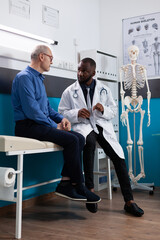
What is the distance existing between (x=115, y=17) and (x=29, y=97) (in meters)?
2.18

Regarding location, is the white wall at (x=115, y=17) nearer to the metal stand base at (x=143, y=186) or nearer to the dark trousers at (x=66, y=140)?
the metal stand base at (x=143, y=186)

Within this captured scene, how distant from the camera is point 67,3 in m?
3.61

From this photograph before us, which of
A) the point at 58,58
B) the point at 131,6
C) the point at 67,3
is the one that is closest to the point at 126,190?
the point at 58,58

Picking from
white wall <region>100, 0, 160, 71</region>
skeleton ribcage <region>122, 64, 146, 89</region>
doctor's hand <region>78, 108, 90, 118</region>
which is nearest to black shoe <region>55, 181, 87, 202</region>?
doctor's hand <region>78, 108, 90, 118</region>

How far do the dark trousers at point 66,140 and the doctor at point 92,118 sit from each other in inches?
14.2

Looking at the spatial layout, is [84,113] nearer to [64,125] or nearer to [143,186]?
[64,125]

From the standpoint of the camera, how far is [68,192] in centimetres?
237

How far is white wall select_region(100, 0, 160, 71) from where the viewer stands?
3.96 metres

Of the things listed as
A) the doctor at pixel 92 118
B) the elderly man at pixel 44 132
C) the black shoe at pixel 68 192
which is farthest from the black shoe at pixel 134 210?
the black shoe at pixel 68 192

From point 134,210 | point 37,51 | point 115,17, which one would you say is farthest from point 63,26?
point 134,210

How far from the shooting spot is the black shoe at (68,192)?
2346 mm

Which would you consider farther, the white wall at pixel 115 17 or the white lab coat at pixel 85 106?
the white wall at pixel 115 17

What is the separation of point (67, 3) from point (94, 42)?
64 centimetres

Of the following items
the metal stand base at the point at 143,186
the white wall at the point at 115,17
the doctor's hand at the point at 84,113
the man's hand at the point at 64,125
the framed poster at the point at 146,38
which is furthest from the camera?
the white wall at the point at 115,17
